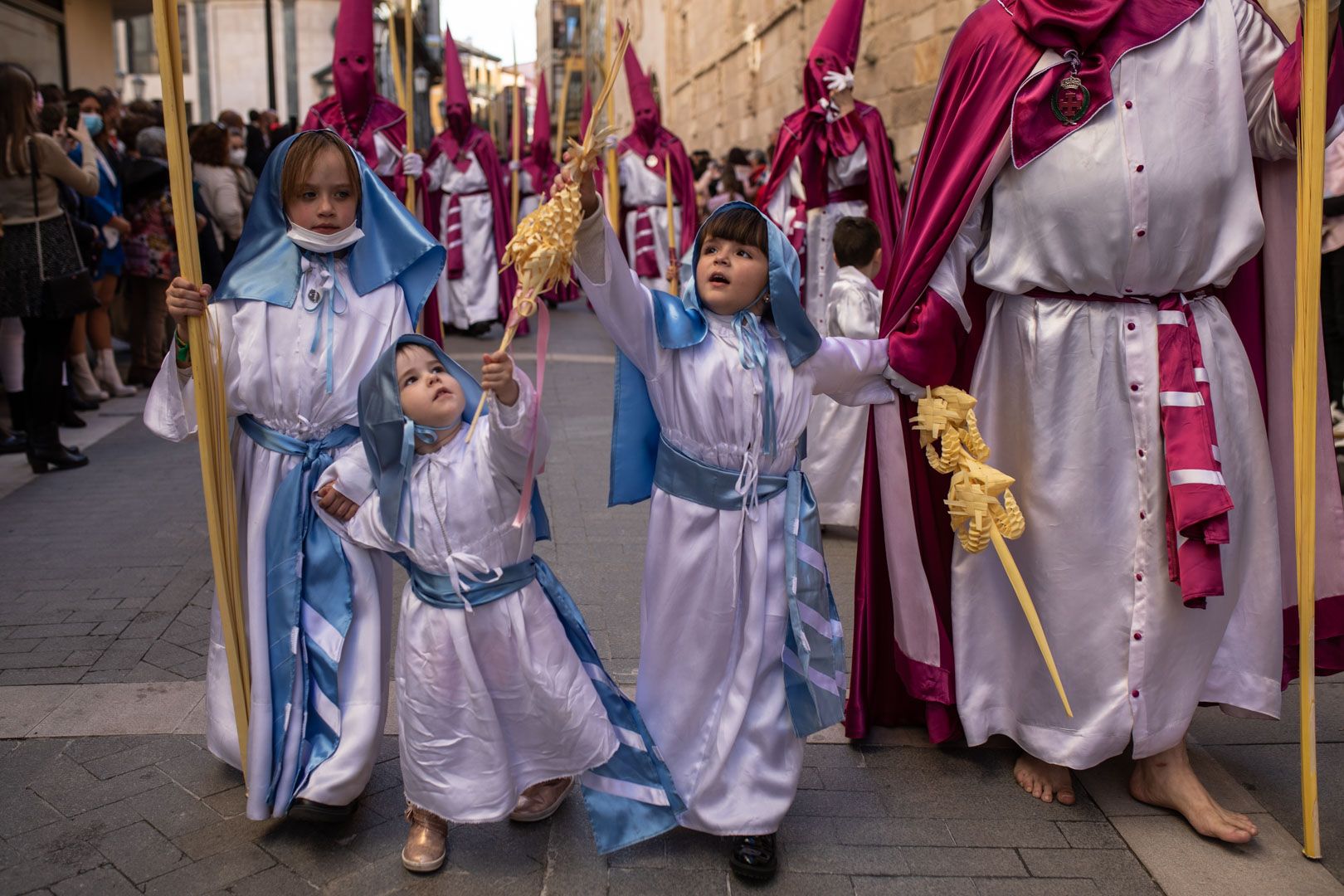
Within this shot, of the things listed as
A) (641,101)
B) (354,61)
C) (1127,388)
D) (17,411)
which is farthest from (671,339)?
(641,101)

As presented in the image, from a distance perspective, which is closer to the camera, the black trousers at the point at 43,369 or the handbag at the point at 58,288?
the handbag at the point at 58,288

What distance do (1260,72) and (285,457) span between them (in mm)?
2561

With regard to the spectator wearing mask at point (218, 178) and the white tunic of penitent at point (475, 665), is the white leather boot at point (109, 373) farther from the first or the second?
the white tunic of penitent at point (475, 665)

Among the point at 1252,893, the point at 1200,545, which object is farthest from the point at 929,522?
the point at 1252,893

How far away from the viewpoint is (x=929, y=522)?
3451mm

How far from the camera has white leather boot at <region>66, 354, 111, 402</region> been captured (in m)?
8.80

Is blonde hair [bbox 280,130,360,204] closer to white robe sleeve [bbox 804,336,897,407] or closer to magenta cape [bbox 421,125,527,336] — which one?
white robe sleeve [bbox 804,336,897,407]

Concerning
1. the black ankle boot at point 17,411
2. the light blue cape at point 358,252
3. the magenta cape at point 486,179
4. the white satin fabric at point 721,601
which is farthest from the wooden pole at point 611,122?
the black ankle boot at point 17,411

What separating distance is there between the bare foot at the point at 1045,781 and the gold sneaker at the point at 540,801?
1.22m

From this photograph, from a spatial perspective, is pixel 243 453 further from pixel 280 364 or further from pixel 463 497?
pixel 463 497

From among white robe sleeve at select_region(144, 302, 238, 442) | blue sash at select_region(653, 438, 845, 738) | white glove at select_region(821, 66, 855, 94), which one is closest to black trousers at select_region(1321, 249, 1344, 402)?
white glove at select_region(821, 66, 855, 94)

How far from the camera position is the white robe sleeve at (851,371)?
3076 mm

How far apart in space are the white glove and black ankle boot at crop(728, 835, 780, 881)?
4440mm

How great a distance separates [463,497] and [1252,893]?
1.96 meters
